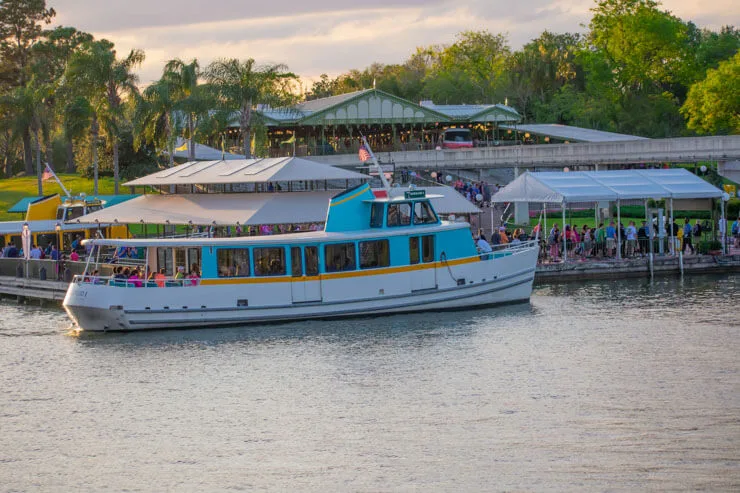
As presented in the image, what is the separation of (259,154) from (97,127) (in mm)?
11607

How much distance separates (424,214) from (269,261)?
6113 millimetres

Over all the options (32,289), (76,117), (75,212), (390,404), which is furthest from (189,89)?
(390,404)

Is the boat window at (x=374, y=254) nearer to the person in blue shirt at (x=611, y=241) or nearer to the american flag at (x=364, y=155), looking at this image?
the american flag at (x=364, y=155)

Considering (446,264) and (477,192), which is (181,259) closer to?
(446,264)

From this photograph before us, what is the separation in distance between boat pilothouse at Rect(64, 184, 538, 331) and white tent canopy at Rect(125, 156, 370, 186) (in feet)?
27.2

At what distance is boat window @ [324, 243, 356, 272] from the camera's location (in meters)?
36.4

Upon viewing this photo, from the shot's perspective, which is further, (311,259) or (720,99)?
(720,99)

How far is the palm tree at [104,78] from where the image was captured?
214 feet

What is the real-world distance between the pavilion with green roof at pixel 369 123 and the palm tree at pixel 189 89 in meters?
20.3

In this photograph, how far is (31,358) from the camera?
106 feet

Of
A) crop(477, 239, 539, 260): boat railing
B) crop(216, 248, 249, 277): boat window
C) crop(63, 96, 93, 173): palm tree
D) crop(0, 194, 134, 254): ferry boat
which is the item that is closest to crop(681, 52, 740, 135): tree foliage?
crop(63, 96, 93, 173): palm tree

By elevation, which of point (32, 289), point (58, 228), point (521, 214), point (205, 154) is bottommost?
point (32, 289)

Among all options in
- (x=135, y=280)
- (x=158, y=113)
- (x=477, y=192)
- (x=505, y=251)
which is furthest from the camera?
(x=477, y=192)

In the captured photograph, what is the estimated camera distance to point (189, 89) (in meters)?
64.7
